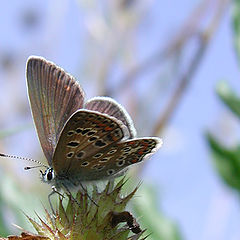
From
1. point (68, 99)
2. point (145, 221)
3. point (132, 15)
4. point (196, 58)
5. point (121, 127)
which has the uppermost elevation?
point (132, 15)

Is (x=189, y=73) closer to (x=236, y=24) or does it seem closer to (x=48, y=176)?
(x=236, y=24)

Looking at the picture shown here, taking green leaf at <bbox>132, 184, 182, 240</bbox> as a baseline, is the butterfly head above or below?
above

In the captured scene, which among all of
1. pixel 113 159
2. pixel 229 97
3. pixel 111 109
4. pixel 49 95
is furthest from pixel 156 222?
pixel 49 95

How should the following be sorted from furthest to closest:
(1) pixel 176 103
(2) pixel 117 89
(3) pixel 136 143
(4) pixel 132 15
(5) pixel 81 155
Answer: (4) pixel 132 15 → (2) pixel 117 89 → (1) pixel 176 103 → (5) pixel 81 155 → (3) pixel 136 143

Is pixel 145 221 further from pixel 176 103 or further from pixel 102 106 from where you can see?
pixel 102 106

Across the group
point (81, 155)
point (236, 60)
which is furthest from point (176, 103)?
point (81, 155)

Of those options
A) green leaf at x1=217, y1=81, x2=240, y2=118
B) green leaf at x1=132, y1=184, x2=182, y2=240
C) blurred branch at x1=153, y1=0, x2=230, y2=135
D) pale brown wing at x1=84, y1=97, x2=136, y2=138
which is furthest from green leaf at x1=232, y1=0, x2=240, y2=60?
pale brown wing at x1=84, y1=97, x2=136, y2=138

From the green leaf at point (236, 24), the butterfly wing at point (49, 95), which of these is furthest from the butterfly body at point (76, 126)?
the green leaf at point (236, 24)

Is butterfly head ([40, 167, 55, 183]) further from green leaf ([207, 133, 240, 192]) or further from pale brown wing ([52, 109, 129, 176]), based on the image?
green leaf ([207, 133, 240, 192])
